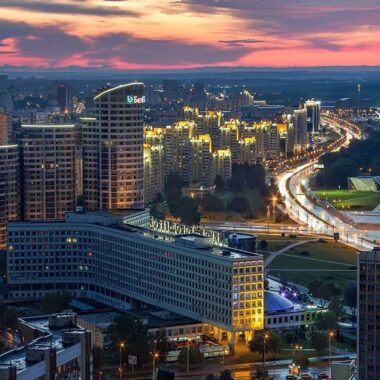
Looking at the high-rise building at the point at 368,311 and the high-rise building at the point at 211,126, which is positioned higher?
the high-rise building at the point at 211,126

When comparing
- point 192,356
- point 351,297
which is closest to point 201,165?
point 351,297

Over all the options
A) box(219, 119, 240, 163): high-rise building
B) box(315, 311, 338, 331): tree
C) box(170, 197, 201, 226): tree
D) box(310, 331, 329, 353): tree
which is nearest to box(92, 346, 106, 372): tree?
box(310, 331, 329, 353): tree

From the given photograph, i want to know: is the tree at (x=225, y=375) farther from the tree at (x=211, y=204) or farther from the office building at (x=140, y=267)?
the tree at (x=211, y=204)

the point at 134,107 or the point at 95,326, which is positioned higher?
the point at 134,107

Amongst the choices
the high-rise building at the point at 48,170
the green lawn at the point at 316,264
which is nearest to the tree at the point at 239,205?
the green lawn at the point at 316,264

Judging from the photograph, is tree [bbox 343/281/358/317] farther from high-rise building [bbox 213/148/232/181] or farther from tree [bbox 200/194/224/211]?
high-rise building [bbox 213/148/232/181]

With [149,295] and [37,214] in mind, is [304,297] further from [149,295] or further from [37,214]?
[37,214]

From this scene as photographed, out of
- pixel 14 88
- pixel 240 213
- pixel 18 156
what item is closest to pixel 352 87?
pixel 14 88

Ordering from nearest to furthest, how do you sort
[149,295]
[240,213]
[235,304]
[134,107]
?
[235,304] < [149,295] < [134,107] < [240,213]
